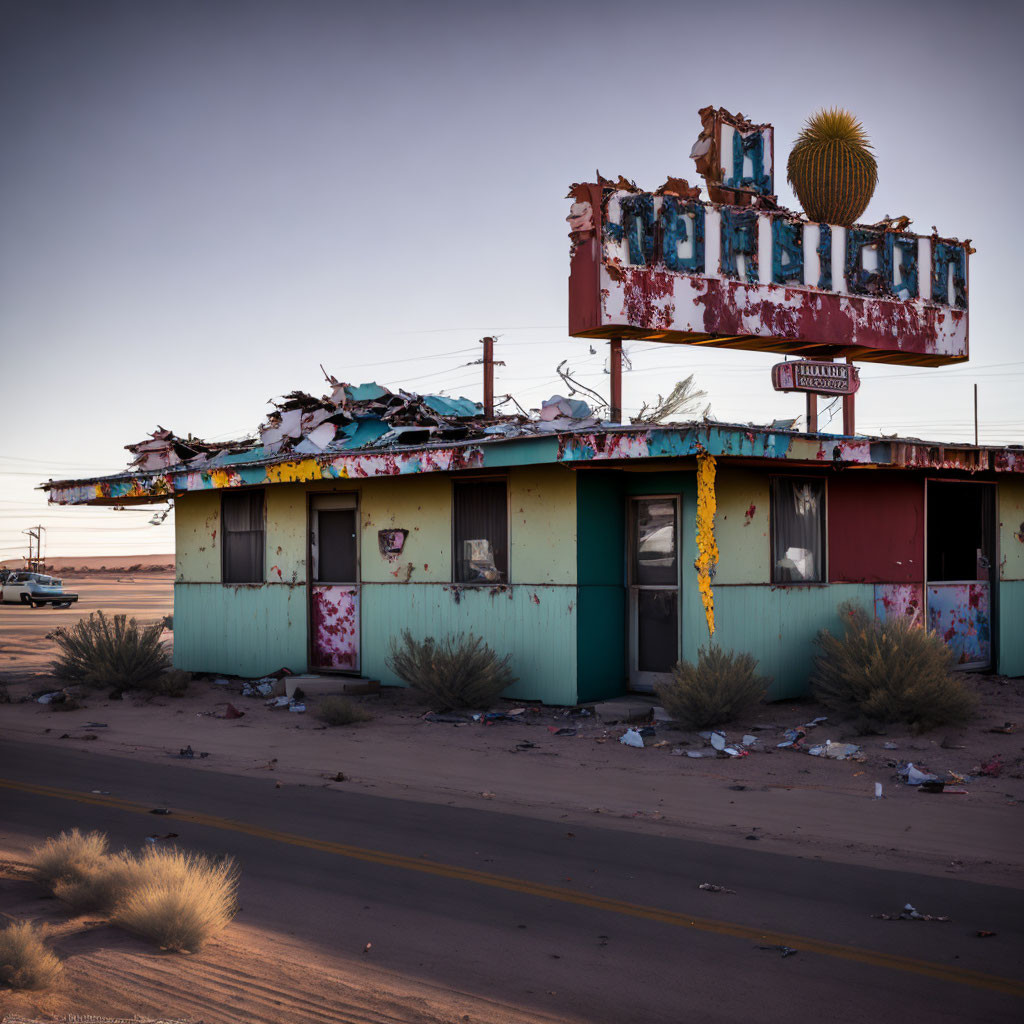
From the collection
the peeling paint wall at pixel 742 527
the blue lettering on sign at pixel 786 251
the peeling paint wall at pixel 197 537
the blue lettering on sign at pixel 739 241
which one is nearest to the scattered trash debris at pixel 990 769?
the peeling paint wall at pixel 742 527

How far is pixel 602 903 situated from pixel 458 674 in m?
7.19

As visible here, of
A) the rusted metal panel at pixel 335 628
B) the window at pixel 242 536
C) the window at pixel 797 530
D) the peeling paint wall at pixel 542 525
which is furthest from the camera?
the window at pixel 242 536

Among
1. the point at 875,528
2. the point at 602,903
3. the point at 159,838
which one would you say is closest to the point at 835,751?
the point at 875,528

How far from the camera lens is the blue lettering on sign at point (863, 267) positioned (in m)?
18.1

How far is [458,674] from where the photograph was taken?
43.9 ft

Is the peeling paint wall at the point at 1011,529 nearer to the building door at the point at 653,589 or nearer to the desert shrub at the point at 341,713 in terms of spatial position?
the building door at the point at 653,589

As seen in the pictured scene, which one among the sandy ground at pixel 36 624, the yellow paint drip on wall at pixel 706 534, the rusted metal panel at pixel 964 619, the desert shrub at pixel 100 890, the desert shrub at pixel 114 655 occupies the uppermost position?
the yellow paint drip on wall at pixel 706 534

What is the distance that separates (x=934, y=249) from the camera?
19.0 metres

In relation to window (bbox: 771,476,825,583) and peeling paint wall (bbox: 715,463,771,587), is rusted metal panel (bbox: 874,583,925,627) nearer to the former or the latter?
window (bbox: 771,476,825,583)

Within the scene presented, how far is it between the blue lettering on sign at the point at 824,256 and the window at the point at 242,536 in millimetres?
9126

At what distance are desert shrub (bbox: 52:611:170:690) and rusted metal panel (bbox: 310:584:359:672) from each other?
2.17m

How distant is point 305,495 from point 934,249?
36.0 ft

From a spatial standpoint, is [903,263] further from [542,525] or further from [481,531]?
[481,531]

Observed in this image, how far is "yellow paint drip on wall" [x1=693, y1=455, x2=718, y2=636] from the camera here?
40.7ft
